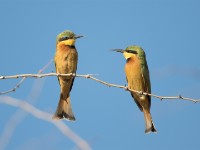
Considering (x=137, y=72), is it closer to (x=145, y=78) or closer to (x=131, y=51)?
(x=145, y=78)

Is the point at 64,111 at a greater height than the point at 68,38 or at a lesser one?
lesser

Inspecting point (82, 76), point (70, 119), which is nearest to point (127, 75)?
point (70, 119)

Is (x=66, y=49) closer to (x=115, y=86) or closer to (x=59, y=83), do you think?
(x=59, y=83)

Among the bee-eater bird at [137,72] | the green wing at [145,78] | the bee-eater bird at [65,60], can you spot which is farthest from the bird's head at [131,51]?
the bee-eater bird at [65,60]

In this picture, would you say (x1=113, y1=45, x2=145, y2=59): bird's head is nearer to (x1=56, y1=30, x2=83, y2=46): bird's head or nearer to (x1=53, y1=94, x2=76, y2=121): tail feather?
(x1=56, y1=30, x2=83, y2=46): bird's head

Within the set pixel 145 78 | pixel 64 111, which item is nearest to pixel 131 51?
pixel 145 78

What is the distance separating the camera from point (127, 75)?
4801mm

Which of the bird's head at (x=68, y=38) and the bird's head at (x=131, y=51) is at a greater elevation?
the bird's head at (x=68, y=38)

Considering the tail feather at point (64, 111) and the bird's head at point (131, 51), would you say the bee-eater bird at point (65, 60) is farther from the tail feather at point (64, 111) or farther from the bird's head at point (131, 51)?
the bird's head at point (131, 51)

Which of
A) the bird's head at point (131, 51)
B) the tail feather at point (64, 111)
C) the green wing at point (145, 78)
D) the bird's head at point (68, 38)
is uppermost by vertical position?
the bird's head at point (68, 38)

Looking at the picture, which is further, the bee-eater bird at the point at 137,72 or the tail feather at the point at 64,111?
the bee-eater bird at the point at 137,72

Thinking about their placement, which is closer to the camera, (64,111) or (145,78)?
(64,111)

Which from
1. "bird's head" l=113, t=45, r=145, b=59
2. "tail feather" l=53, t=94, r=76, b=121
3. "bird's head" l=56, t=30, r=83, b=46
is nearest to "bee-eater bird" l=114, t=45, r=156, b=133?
"bird's head" l=113, t=45, r=145, b=59

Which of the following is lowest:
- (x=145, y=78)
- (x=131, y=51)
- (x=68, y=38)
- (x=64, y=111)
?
(x=64, y=111)
